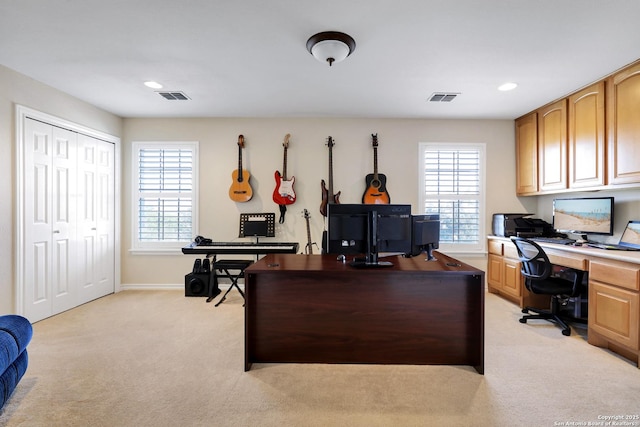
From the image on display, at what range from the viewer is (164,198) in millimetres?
4621

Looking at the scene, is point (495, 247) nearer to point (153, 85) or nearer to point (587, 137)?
point (587, 137)

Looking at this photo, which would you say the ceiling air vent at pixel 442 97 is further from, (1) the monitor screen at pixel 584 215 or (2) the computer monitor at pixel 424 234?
(1) the monitor screen at pixel 584 215

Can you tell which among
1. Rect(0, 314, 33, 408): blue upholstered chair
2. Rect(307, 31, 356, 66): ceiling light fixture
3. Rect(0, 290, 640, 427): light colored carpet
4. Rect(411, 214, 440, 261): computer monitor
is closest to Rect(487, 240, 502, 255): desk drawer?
Rect(0, 290, 640, 427): light colored carpet

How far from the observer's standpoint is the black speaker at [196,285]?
4.23 metres

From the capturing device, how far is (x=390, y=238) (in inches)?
95.6

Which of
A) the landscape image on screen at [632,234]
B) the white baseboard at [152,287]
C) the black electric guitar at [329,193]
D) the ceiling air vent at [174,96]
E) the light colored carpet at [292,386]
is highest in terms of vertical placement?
the ceiling air vent at [174,96]

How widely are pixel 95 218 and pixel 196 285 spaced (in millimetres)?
1569

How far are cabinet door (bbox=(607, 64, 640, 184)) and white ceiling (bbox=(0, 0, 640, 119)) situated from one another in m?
0.15

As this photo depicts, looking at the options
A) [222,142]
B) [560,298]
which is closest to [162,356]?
[222,142]

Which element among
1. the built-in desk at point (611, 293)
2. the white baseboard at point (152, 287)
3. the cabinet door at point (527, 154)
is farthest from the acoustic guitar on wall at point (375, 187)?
the white baseboard at point (152, 287)

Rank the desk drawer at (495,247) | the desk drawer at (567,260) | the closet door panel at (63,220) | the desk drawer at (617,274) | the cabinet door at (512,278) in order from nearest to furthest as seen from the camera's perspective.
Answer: the desk drawer at (617,274), the desk drawer at (567,260), the closet door panel at (63,220), the cabinet door at (512,278), the desk drawer at (495,247)

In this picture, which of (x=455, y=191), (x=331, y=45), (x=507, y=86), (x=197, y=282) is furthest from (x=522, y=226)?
(x=197, y=282)

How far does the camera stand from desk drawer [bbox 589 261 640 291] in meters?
2.36

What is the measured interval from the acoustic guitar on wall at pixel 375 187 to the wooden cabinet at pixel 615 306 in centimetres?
236
